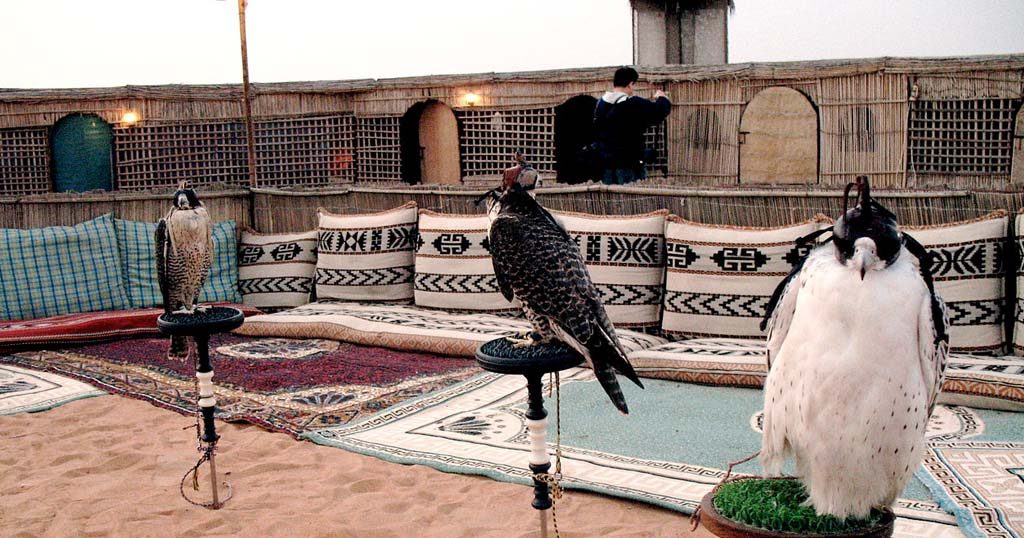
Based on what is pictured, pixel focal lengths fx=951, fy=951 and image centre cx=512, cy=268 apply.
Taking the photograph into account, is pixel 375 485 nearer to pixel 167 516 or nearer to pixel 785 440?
pixel 167 516

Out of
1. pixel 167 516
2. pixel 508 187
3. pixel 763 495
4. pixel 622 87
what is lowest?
pixel 167 516

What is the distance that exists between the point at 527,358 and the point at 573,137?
23.5 feet

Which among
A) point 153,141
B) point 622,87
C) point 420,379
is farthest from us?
point 153,141

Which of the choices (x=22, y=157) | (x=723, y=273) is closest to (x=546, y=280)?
(x=723, y=273)

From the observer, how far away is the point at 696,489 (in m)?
3.11

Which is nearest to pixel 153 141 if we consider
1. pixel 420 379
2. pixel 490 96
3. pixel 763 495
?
pixel 490 96

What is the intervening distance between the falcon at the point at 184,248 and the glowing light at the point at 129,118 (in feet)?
15.5

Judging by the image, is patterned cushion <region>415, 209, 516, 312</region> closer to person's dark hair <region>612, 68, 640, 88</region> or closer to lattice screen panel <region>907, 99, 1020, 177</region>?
person's dark hair <region>612, 68, 640, 88</region>

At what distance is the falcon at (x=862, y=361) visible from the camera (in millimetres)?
1661

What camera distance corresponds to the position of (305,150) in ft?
28.7

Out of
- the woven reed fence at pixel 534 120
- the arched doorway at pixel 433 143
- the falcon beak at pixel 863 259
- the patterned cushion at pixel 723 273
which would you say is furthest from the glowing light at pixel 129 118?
the falcon beak at pixel 863 259

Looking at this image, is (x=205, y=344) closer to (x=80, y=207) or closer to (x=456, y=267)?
(x=456, y=267)

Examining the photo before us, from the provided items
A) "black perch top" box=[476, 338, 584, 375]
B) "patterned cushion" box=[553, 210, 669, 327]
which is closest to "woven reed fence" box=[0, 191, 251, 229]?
"patterned cushion" box=[553, 210, 669, 327]

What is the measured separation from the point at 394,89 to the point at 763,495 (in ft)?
24.2
